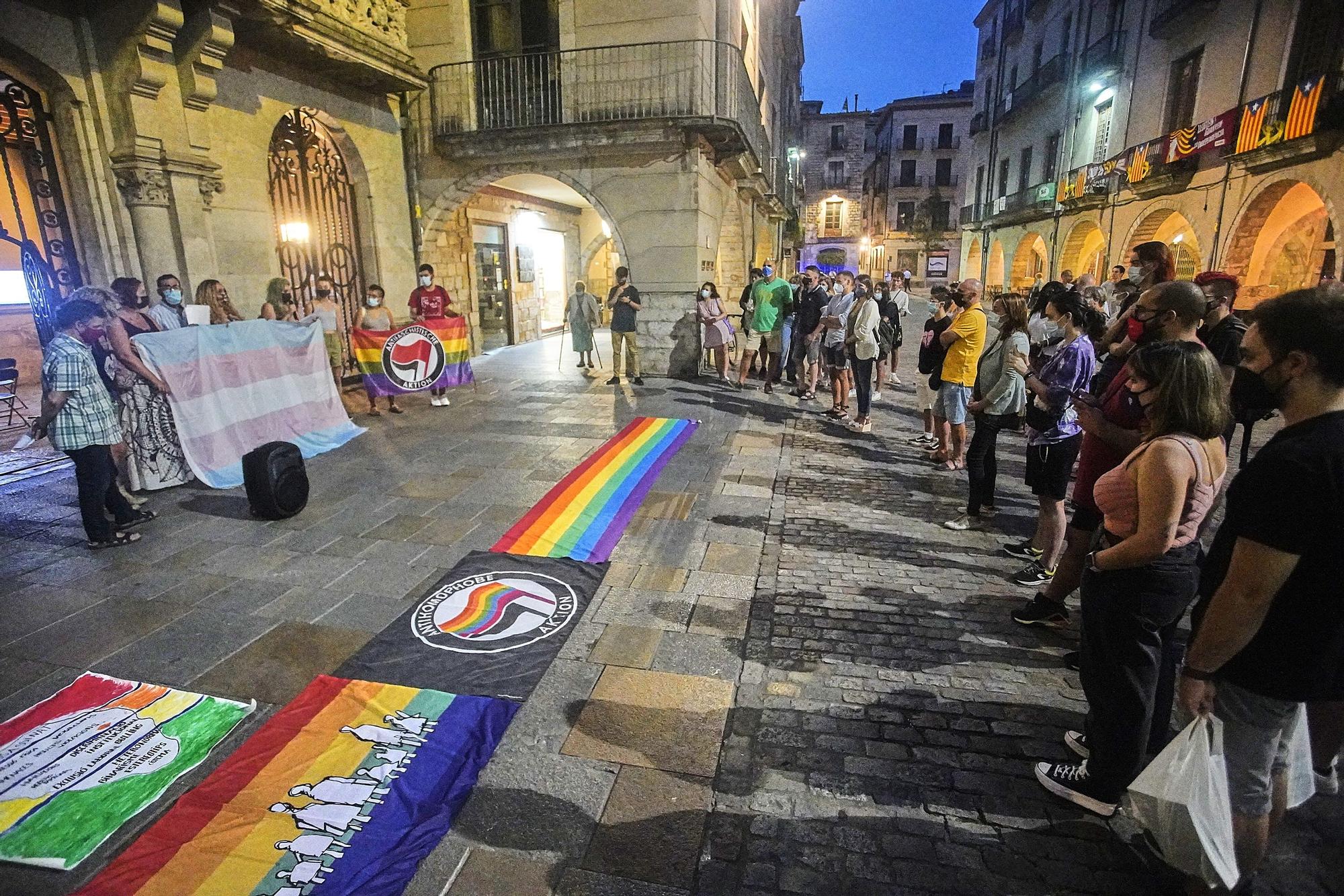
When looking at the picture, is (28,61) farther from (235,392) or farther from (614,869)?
(614,869)

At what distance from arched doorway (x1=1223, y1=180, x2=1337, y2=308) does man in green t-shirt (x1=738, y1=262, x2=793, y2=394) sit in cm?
1069

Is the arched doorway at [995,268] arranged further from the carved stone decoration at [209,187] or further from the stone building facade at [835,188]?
the carved stone decoration at [209,187]

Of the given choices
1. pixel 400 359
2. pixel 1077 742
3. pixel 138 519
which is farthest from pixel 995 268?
pixel 138 519

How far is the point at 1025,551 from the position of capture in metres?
4.92

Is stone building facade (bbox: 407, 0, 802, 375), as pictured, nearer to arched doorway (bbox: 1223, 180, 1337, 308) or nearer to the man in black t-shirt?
the man in black t-shirt

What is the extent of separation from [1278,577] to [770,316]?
9.99 metres

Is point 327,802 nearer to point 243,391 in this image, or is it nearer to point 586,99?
point 243,391

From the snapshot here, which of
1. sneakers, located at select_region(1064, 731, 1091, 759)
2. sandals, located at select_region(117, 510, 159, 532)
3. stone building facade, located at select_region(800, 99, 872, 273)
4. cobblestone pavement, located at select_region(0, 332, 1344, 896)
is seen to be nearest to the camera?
cobblestone pavement, located at select_region(0, 332, 1344, 896)

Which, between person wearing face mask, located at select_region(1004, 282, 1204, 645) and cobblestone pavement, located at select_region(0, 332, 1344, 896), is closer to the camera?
cobblestone pavement, located at select_region(0, 332, 1344, 896)

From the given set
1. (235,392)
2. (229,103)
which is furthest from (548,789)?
(229,103)

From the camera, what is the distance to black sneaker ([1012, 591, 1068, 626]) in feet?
12.8

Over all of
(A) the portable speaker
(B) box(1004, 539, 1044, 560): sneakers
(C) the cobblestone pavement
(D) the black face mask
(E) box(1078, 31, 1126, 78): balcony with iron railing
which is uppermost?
(E) box(1078, 31, 1126, 78): balcony with iron railing

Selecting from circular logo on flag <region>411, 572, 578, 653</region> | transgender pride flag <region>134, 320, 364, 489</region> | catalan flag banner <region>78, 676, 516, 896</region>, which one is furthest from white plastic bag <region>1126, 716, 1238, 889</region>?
transgender pride flag <region>134, 320, 364, 489</region>

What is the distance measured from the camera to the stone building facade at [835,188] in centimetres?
6122
